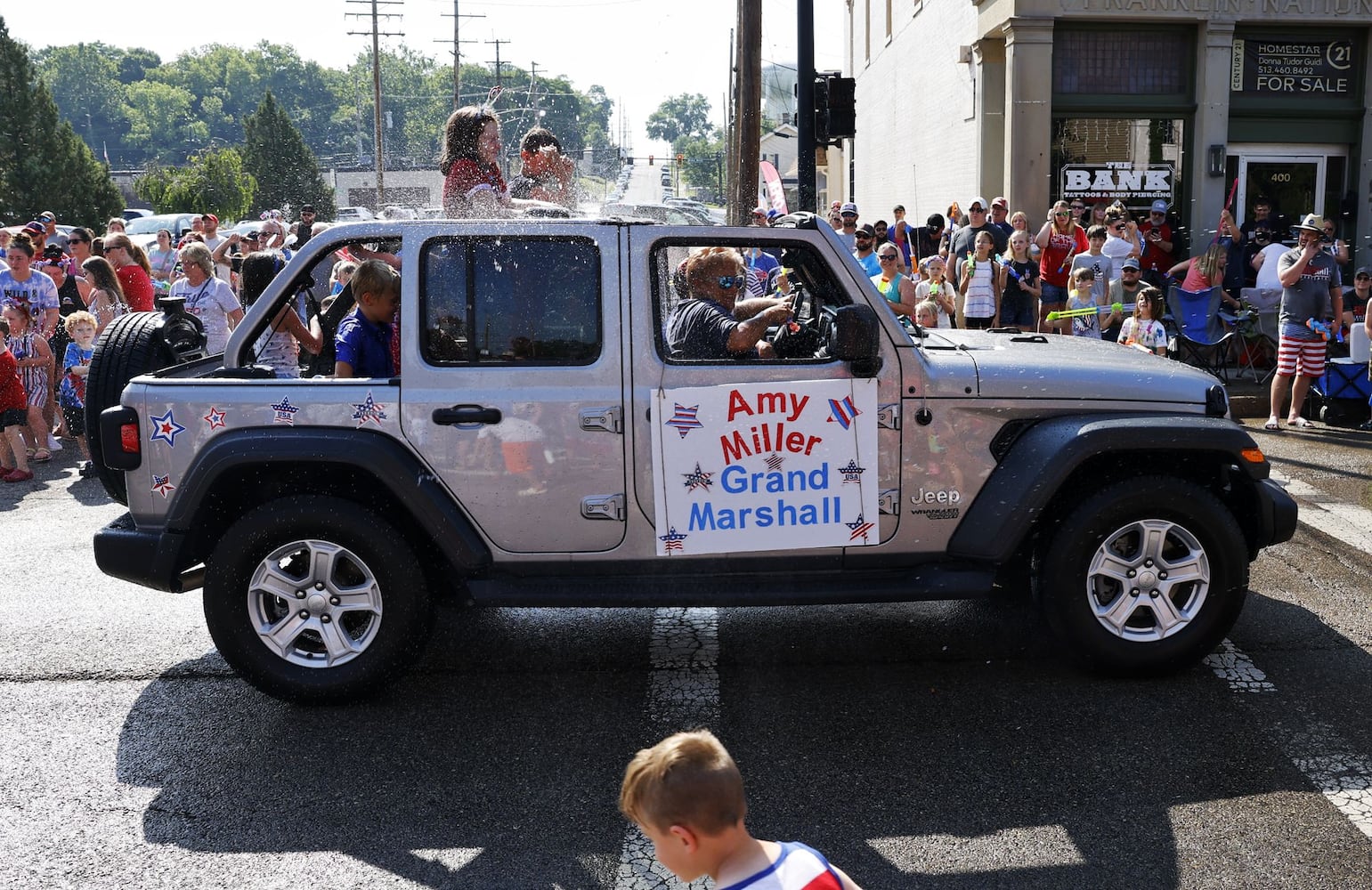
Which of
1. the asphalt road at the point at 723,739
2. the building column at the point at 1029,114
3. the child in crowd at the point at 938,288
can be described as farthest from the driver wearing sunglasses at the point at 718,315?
the building column at the point at 1029,114

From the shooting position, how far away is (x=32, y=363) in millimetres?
10484

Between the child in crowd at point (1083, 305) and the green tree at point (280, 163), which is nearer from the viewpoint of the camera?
the child in crowd at point (1083, 305)

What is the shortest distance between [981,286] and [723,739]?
330 inches

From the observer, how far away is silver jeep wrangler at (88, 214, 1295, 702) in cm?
492

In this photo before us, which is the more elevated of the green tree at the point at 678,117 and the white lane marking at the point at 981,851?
the green tree at the point at 678,117

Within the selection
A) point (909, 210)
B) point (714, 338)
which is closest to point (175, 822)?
point (714, 338)

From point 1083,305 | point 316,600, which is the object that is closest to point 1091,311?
point 1083,305

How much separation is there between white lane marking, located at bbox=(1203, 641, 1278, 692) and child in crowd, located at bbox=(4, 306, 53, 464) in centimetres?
932

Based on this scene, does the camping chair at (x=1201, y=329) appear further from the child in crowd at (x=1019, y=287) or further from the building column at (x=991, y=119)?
the building column at (x=991, y=119)

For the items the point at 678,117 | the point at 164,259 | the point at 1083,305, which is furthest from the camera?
the point at 678,117

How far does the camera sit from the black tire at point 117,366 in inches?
212

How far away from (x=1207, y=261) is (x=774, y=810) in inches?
450

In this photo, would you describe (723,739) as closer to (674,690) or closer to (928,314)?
(674,690)

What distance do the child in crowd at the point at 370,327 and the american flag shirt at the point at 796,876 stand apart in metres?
3.66
